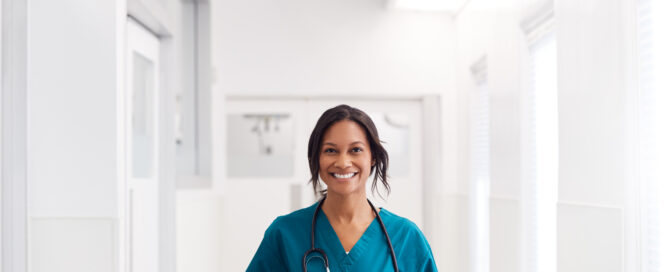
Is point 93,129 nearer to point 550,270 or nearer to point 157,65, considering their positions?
point 157,65

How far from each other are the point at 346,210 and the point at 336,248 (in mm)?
76

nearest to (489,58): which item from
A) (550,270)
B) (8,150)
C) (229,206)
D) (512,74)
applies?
(512,74)

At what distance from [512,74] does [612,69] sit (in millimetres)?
1181

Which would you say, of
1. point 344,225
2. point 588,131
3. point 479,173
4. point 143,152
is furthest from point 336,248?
point 479,173

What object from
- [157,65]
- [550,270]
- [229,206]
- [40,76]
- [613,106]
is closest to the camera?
[613,106]

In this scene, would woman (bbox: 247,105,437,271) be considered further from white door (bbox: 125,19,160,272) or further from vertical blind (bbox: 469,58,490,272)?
vertical blind (bbox: 469,58,490,272)

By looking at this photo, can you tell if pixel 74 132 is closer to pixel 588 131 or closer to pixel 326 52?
pixel 588 131

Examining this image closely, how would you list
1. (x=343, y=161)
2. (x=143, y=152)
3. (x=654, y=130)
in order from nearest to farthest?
1. (x=343, y=161)
2. (x=654, y=130)
3. (x=143, y=152)

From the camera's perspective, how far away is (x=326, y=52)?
15.2ft

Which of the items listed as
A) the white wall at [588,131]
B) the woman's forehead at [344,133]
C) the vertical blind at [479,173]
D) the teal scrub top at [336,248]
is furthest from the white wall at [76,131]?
the vertical blind at [479,173]

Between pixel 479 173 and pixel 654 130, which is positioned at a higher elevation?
pixel 654 130

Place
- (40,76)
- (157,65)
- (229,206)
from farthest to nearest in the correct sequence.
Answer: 1. (229,206)
2. (157,65)
3. (40,76)

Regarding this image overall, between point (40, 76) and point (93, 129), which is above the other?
point (40, 76)

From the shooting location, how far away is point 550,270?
117 inches
